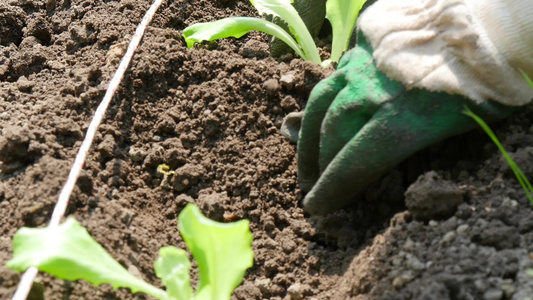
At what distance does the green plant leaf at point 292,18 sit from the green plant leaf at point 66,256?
3.41 ft

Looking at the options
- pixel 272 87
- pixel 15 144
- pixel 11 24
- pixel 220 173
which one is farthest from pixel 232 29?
pixel 11 24

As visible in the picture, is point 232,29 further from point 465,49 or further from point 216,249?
point 216,249

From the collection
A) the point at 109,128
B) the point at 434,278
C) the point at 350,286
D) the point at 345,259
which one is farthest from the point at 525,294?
the point at 109,128

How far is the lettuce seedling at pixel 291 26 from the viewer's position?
199cm

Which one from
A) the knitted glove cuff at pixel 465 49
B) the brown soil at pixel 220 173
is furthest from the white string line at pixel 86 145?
the knitted glove cuff at pixel 465 49

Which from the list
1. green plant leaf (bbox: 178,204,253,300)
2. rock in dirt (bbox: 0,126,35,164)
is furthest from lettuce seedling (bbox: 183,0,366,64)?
green plant leaf (bbox: 178,204,253,300)

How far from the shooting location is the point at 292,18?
2.02 meters

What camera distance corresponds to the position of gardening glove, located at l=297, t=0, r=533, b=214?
4.62 ft

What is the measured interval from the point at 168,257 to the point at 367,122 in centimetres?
57

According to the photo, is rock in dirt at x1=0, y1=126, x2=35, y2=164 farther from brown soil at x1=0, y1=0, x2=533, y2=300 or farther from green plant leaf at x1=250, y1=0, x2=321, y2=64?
green plant leaf at x1=250, y1=0, x2=321, y2=64

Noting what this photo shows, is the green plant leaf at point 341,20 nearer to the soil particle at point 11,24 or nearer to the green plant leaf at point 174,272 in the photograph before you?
the green plant leaf at point 174,272

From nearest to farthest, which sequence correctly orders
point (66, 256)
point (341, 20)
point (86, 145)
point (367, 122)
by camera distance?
point (66, 256)
point (367, 122)
point (86, 145)
point (341, 20)

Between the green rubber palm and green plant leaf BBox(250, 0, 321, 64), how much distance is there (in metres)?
0.44

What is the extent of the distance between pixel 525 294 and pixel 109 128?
127 cm
